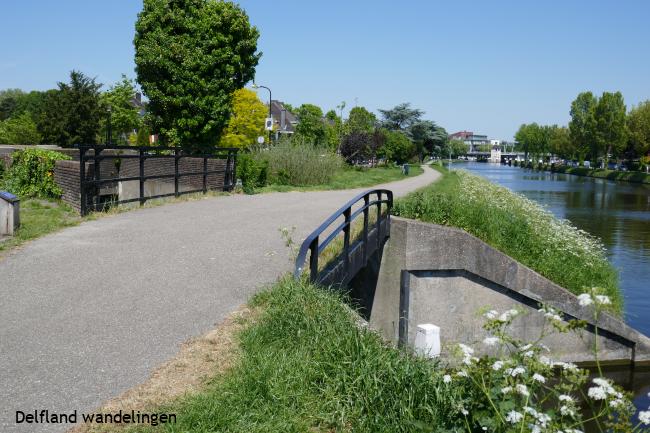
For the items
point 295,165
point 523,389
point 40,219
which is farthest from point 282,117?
point 523,389

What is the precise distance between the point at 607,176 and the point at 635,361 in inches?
2787

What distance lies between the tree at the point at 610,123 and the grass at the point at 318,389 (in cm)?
8469

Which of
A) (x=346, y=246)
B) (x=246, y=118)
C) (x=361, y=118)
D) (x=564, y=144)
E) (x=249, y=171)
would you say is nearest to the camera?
(x=346, y=246)

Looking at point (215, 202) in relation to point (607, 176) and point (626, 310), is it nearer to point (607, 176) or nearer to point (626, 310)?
point (626, 310)

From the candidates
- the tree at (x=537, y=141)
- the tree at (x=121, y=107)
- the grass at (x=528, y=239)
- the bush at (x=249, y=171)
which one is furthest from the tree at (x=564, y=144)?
the grass at (x=528, y=239)

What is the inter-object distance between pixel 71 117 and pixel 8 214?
129 feet

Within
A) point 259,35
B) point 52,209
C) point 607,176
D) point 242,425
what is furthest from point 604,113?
point 242,425

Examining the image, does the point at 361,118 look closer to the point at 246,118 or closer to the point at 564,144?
the point at 246,118

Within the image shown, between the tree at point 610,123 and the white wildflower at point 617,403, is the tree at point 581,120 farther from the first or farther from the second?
the white wildflower at point 617,403

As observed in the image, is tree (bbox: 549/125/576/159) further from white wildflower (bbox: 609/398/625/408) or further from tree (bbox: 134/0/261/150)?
white wildflower (bbox: 609/398/625/408)

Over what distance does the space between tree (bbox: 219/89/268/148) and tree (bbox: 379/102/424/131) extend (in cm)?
3201

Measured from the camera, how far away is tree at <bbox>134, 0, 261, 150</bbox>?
2958cm

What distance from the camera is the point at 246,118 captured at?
5491 cm

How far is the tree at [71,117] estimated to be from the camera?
4609cm
